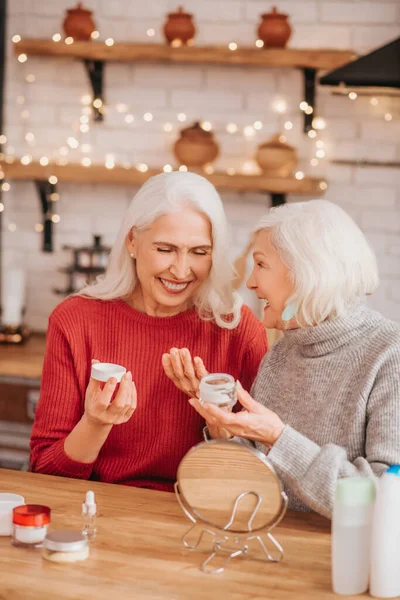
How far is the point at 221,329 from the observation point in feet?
7.27

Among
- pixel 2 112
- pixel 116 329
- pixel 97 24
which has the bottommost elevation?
pixel 116 329

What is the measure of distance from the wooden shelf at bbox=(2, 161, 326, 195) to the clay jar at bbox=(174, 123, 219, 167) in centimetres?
7

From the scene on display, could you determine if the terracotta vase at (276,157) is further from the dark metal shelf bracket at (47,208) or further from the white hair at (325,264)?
the white hair at (325,264)

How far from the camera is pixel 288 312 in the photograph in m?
1.80

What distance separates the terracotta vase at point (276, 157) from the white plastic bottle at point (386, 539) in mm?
2193

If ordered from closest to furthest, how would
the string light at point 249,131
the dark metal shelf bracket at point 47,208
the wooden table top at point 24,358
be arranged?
the wooden table top at point 24,358
the string light at point 249,131
the dark metal shelf bracket at point 47,208

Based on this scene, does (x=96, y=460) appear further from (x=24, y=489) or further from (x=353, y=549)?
(x=353, y=549)

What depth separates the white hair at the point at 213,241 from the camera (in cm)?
210

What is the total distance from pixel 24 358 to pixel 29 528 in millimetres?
1894

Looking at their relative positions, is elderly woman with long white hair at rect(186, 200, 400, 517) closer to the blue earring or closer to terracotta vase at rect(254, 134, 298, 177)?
the blue earring

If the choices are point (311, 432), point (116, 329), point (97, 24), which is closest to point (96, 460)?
point (116, 329)

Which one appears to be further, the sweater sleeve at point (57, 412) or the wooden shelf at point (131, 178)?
the wooden shelf at point (131, 178)

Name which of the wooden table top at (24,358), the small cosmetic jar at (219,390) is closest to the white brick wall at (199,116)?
the wooden table top at (24,358)

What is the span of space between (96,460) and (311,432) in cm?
59
